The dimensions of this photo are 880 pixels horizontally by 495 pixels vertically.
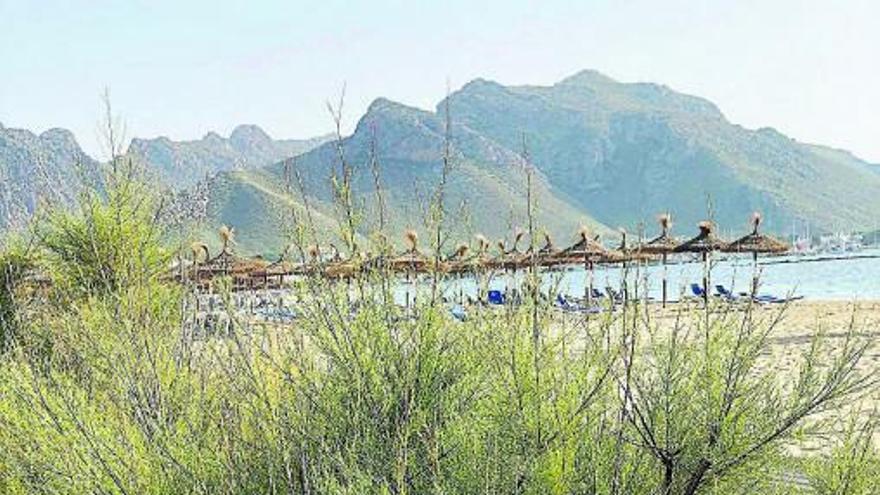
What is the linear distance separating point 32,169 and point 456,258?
3387 mm

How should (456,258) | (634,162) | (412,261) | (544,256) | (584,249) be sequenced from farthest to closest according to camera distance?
(634,162), (584,249), (544,256), (456,258), (412,261)

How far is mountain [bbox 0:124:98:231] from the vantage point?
666 cm

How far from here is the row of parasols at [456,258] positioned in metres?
4.52

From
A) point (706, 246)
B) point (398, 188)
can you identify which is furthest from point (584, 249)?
point (398, 188)

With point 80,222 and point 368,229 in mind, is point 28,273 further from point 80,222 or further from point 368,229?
point 368,229

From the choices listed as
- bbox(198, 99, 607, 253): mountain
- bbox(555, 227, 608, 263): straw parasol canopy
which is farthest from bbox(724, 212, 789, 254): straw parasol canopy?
bbox(198, 99, 607, 253): mountain

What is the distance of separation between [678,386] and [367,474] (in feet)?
4.65

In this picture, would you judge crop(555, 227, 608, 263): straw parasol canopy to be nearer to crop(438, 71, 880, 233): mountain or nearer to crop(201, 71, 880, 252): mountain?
crop(201, 71, 880, 252): mountain

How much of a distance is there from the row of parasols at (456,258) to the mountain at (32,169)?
1.14 metres

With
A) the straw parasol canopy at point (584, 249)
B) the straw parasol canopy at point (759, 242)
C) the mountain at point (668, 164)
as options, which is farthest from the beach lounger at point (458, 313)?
the mountain at point (668, 164)

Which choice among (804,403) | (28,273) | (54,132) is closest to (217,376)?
(804,403)

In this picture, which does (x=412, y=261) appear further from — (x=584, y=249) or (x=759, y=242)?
(x=759, y=242)

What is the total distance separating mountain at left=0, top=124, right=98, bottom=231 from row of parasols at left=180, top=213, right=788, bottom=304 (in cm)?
114

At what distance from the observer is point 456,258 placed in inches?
288
